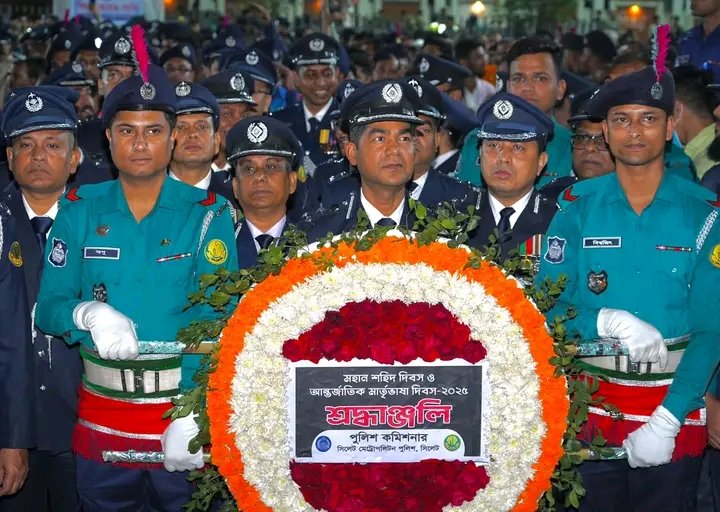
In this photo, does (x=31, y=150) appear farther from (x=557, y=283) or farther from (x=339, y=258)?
(x=557, y=283)

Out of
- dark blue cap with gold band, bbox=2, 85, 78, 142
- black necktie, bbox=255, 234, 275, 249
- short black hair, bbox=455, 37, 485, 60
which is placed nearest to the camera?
dark blue cap with gold band, bbox=2, 85, 78, 142

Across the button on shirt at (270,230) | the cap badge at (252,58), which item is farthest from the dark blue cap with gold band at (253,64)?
the button on shirt at (270,230)

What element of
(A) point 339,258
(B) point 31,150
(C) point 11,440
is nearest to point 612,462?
(A) point 339,258

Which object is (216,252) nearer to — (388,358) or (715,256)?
(388,358)

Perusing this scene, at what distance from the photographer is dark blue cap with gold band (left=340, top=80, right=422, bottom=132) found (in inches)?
232

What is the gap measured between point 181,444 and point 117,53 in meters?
6.47

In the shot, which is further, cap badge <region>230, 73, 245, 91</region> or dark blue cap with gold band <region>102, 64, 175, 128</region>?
cap badge <region>230, 73, 245, 91</region>

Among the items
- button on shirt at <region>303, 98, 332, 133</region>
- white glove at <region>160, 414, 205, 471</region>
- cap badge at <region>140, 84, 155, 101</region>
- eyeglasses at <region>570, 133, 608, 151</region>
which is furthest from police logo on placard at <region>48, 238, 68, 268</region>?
button on shirt at <region>303, 98, 332, 133</region>

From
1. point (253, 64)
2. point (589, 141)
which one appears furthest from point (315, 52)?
point (589, 141)

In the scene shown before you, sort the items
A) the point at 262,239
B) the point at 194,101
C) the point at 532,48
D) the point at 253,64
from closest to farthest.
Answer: the point at 262,239, the point at 194,101, the point at 532,48, the point at 253,64

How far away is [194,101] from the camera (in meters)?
7.69

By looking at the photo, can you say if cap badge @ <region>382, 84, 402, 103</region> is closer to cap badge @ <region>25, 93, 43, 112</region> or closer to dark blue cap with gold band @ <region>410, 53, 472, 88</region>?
cap badge @ <region>25, 93, 43, 112</region>

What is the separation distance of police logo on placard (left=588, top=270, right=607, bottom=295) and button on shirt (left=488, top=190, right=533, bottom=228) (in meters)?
1.07

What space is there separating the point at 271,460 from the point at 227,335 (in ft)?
1.62
